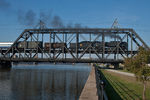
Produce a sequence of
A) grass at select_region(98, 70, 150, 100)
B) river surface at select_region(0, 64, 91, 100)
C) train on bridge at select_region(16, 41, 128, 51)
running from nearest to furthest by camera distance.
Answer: grass at select_region(98, 70, 150, 100)
river surface at select_region(0, 64, 91, 100)
train on bridge at select_region(16, 41, 128, 51)

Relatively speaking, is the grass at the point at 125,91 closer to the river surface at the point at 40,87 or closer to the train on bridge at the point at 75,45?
the river surface at the point at 40,87

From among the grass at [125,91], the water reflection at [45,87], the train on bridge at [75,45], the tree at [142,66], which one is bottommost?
the water reflection at [45,87]

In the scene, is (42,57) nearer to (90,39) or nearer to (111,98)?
(90,39)

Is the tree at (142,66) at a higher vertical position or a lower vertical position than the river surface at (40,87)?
higher

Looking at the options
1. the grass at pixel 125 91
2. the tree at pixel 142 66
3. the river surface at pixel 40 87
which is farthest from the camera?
the river surface at pixel 40 87

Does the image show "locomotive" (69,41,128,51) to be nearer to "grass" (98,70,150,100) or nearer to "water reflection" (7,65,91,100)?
"water reflection" (7,65,91,100)

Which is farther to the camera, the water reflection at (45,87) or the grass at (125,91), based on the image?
the water reflection at (45,87)

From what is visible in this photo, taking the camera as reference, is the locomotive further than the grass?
Yes

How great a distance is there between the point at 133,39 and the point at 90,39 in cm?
1483

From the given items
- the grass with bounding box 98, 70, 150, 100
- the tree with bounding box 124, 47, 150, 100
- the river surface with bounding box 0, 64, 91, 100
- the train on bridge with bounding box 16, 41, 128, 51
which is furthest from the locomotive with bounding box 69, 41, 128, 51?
the tree with bounding box 124, 47, 150, 100

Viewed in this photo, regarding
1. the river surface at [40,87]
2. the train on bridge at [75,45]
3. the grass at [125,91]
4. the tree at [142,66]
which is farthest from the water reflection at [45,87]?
the train on bridge at [75,45]

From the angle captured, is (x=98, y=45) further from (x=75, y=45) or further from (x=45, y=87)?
(x=45, y=87)

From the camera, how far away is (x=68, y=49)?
2267 inches

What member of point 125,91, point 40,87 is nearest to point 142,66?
point 125,91
